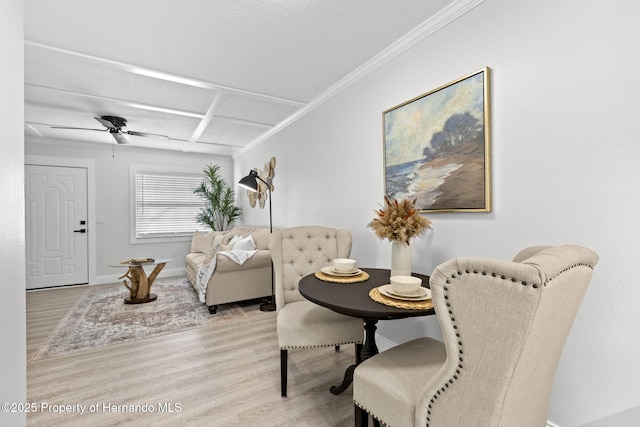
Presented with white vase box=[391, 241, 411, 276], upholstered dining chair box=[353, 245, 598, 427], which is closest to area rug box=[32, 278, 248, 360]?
white vase box=[391, 241, 411, 276]

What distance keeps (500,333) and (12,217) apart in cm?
154

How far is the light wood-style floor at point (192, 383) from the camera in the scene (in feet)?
5.34

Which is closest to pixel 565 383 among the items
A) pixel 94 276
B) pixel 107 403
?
pixel 107 403

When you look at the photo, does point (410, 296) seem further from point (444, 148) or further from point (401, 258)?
point (444, 148)

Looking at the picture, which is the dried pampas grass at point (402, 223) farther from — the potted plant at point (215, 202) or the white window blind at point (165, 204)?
the white window blind at point (165, 204)

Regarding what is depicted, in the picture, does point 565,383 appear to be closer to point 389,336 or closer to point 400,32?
point 389,336

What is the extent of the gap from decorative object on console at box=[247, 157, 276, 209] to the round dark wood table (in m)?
2.57

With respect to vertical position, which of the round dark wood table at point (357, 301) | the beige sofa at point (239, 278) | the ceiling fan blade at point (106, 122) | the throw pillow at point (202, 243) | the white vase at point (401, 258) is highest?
the ceiling fan blade at point (106, 122)

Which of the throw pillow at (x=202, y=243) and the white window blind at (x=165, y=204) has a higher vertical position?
the white window blind at (x=165, y=204)

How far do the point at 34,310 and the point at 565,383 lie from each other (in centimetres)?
517

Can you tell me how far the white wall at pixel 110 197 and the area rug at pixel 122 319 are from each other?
85cm

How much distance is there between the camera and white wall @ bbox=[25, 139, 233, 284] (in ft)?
15.4

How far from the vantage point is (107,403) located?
Answer: 69.2 inches

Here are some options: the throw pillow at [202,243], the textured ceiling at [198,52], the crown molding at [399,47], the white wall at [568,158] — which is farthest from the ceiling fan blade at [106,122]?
the white wall at [568,158]
